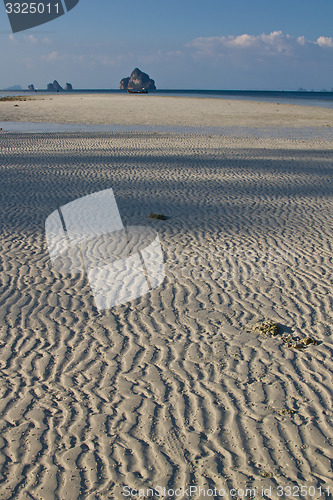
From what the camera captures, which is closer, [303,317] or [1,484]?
[1,484]

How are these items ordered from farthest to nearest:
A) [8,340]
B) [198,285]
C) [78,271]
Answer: [78,271]
[198,285]
[8,340]

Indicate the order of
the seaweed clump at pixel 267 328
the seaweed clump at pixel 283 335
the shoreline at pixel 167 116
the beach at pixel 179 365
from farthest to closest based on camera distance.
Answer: the shoreline at pixel 167 116 → the seaweed clump at pixel 267 328 → the seaweed clump at pixel 283 335 → the beach at pixel 179 365

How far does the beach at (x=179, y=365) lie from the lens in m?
Answer: 3.39

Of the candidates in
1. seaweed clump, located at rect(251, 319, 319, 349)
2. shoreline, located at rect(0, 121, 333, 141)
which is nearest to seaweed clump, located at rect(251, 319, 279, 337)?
seaweed clump, located at rect(251, 319, 319, 349)

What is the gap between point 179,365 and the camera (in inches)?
182

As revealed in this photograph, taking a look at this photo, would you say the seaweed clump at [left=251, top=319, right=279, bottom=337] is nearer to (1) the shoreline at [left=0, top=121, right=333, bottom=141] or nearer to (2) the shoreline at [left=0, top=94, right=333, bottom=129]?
(1) the shoreline at [left=0, top=121, right=333, bottom=141]

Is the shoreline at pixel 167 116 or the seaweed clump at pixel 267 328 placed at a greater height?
the seaweed clump at pixel 267 328

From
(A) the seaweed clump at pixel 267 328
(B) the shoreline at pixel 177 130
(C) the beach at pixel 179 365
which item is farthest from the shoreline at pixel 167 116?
(A) the seaweed clump at pixel 267 328

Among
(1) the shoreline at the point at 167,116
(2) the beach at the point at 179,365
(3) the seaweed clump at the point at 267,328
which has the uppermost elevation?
(3) the seaweed clump at the point at 267,328

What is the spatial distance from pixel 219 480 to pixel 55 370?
189 centimetres

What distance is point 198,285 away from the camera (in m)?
6.43

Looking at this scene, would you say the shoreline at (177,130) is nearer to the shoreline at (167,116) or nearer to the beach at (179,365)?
the shoreline at (167,116)

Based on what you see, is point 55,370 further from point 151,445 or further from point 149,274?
point 149,274

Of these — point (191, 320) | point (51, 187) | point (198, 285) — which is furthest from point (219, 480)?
point (51, 187)
